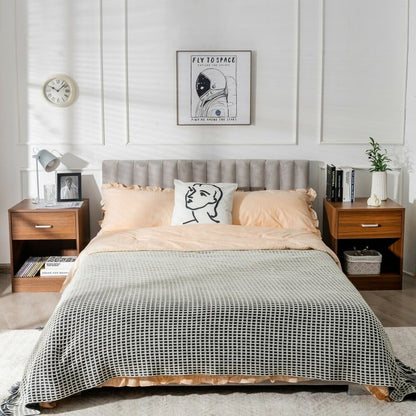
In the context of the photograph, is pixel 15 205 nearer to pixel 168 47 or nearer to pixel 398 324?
pixel 168 47

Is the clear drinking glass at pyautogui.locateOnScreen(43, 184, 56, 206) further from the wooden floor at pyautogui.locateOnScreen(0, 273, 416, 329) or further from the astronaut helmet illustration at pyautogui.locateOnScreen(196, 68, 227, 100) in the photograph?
the astronaut helmet illustration at pyautogui.locateOnScreen(196, 68, 227, 100)

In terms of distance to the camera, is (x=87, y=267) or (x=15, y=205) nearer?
(x=87, y=267)

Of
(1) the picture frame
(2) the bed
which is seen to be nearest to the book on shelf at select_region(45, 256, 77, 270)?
(1) the picture frame

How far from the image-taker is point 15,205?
17.7ft

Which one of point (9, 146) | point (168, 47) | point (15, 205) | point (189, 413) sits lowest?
point (189, 413)

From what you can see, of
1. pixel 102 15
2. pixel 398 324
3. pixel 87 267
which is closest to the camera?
pixel 87 267

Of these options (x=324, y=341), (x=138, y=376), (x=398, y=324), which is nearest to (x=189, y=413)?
(x=138, y=376)

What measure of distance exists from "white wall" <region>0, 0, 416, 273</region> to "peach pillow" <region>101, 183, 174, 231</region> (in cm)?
41

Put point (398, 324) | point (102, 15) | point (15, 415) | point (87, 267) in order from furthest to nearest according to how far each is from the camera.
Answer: point (102, 15)
point (398, 324)
point (87, 267)
point (15, 415)

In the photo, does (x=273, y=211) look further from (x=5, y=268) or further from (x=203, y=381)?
(x=5, y=268)

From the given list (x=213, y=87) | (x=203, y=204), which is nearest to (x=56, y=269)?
(x=203, y=204)

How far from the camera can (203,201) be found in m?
5.01

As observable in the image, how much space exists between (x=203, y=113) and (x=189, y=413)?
2.83 m

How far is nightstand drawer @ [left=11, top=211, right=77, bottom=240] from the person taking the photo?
16.7 feet
